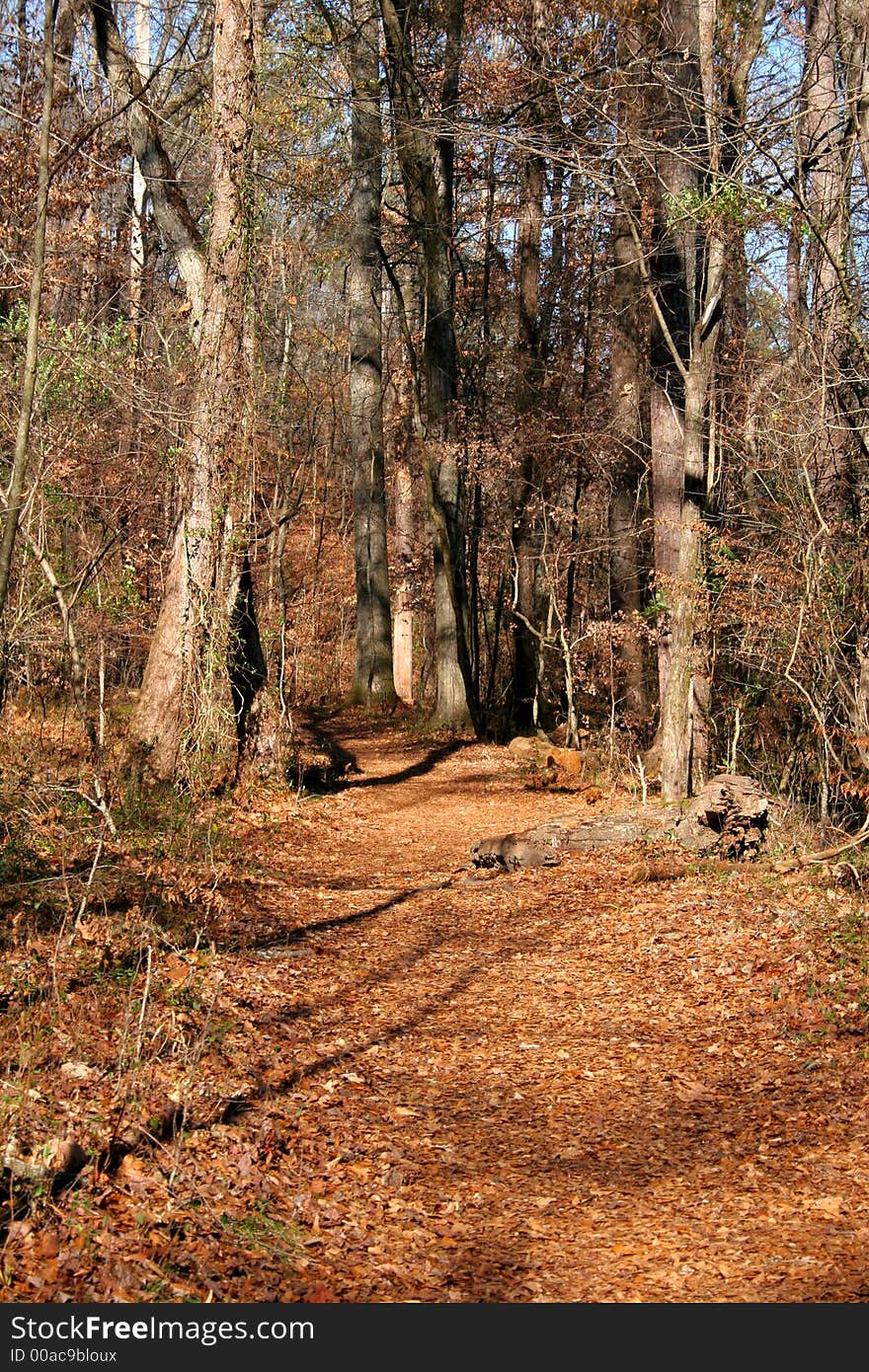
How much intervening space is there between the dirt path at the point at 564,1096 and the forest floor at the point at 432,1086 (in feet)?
0.06

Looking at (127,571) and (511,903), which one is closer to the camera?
(511,903)

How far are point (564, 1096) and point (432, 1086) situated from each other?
64 centimetres

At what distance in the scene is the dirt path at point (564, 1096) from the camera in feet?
13.7

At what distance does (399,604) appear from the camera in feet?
81.0

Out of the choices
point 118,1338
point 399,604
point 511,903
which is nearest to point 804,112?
point 511,903

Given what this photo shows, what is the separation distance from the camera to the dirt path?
4.18m

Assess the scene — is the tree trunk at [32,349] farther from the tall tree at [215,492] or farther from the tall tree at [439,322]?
the tall tree at [439,322]

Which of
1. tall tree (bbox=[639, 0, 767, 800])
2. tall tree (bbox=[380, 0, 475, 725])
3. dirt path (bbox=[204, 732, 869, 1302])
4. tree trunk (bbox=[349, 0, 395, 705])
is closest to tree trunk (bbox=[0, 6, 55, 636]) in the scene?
dirt path (bbox=[204, 732, 869, 1302])

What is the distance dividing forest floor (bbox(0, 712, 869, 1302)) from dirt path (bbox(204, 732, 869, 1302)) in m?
0.02

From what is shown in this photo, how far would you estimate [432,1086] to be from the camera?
5785 millimetres

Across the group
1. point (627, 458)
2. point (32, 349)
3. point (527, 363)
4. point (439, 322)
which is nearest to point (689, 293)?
point (627, 458)

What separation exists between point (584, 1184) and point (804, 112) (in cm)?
695

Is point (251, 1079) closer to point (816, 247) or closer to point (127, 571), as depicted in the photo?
point (127, 571)

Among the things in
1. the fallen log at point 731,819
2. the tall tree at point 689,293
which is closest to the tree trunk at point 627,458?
the tall tree at point 689,293
